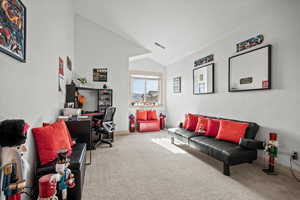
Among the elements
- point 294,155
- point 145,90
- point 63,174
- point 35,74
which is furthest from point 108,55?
point 294,155

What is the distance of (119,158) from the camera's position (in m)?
2.98

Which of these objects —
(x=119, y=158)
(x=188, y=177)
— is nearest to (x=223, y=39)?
(x=188, y=177)

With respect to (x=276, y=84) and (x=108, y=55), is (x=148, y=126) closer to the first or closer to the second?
(x=108, y=55)

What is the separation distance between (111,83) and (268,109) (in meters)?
4.29

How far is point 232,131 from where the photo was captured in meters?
2.74

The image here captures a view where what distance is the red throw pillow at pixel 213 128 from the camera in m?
3.17

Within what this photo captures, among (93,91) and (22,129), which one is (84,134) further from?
(93,91)

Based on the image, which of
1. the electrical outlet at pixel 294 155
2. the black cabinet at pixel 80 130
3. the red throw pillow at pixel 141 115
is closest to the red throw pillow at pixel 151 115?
the red throw pillow at pixel 141 115

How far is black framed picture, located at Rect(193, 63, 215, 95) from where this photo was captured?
12.1ft

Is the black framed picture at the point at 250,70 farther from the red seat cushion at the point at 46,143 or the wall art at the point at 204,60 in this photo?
the red seat cushion at the point at 46,143

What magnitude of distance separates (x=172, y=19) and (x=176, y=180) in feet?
11.1

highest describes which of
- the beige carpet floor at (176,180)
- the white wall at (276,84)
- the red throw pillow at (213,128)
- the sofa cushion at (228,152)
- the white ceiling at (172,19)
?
the white ceiling at (172,19)

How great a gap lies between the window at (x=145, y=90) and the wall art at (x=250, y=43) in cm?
362

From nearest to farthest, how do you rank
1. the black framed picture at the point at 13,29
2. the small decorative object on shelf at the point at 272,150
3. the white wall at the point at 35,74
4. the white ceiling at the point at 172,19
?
1. the black framed picture at the point at 13,29
2. the white wall at the point at 35,74
3. the small decorative object on shelf at the point at 272,150
4. the white ceiling at the point at 172,19
